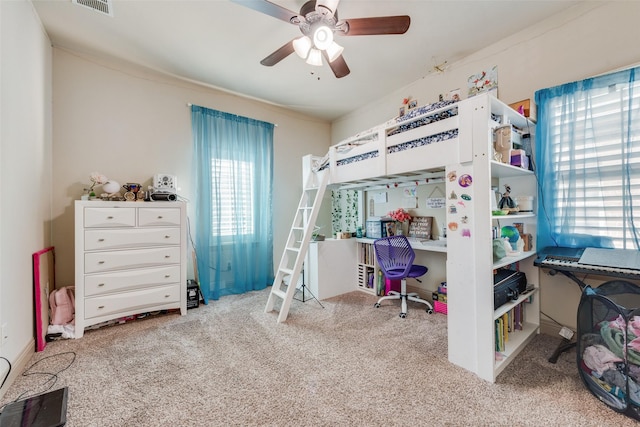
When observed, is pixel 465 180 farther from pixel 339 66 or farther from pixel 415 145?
pixel 339 66

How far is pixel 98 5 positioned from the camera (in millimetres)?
2092

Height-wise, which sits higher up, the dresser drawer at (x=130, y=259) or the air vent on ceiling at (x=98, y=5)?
the air vent on ceiling at (x=98, y=5)

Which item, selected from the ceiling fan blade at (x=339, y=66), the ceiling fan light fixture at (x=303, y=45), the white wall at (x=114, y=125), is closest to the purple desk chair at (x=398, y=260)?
the ceiling fan blade at (x=339, y=66)

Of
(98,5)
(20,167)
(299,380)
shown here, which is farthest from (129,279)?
(98,5)

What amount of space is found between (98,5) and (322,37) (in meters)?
1.86

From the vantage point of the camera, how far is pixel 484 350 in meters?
1.77

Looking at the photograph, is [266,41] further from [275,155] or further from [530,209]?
[530,209]

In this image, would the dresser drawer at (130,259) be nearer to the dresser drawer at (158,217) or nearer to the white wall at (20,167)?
the dresser drawer at (158,217)

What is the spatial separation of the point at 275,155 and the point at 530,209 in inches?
131

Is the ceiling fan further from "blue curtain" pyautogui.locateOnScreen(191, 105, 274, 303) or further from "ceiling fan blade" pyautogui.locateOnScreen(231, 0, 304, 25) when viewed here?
"blue curtain" pyautogui.locateOnScreen(191, 105, 274, 303)

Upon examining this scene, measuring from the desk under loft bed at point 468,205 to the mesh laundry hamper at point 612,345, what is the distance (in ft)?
1.37

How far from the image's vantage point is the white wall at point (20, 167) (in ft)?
5.64

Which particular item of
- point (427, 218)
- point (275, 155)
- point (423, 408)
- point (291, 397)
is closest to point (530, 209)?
point (427, 218)

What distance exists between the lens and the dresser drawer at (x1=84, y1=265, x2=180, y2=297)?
8.08 ft
